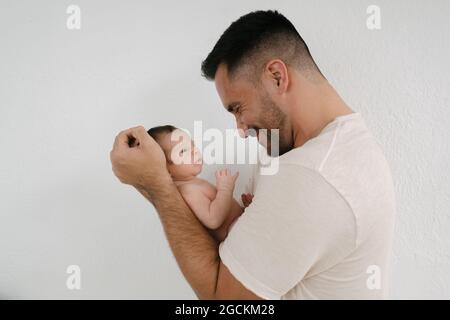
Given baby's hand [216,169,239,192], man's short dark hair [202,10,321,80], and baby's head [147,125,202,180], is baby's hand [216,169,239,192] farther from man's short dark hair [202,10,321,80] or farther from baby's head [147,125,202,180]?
man's short dark hair [202,10,321,80]

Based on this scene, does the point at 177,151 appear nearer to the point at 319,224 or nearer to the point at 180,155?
the point at 180,155

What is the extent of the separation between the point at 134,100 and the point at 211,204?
1.41ft

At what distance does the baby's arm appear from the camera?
107cm

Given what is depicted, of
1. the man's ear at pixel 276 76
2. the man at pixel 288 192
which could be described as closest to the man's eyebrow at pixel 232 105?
the man at pixel 288 192

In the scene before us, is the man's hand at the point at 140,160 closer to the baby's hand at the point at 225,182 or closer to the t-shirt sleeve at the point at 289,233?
the baby's hand at the point at 225,182

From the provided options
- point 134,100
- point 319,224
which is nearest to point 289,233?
point 319,224

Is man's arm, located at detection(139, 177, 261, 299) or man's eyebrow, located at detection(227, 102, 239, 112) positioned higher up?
man's eyebrow, located at detection(227, 102, 239, 112)

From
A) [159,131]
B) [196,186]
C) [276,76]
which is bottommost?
[196,186]

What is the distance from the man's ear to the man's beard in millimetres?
30

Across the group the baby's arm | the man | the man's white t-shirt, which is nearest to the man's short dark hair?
the man

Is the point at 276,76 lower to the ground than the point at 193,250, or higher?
higher

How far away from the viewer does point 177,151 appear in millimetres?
1103

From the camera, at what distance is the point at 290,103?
0.99m

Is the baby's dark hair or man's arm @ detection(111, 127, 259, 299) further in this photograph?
the baby's dark hair
